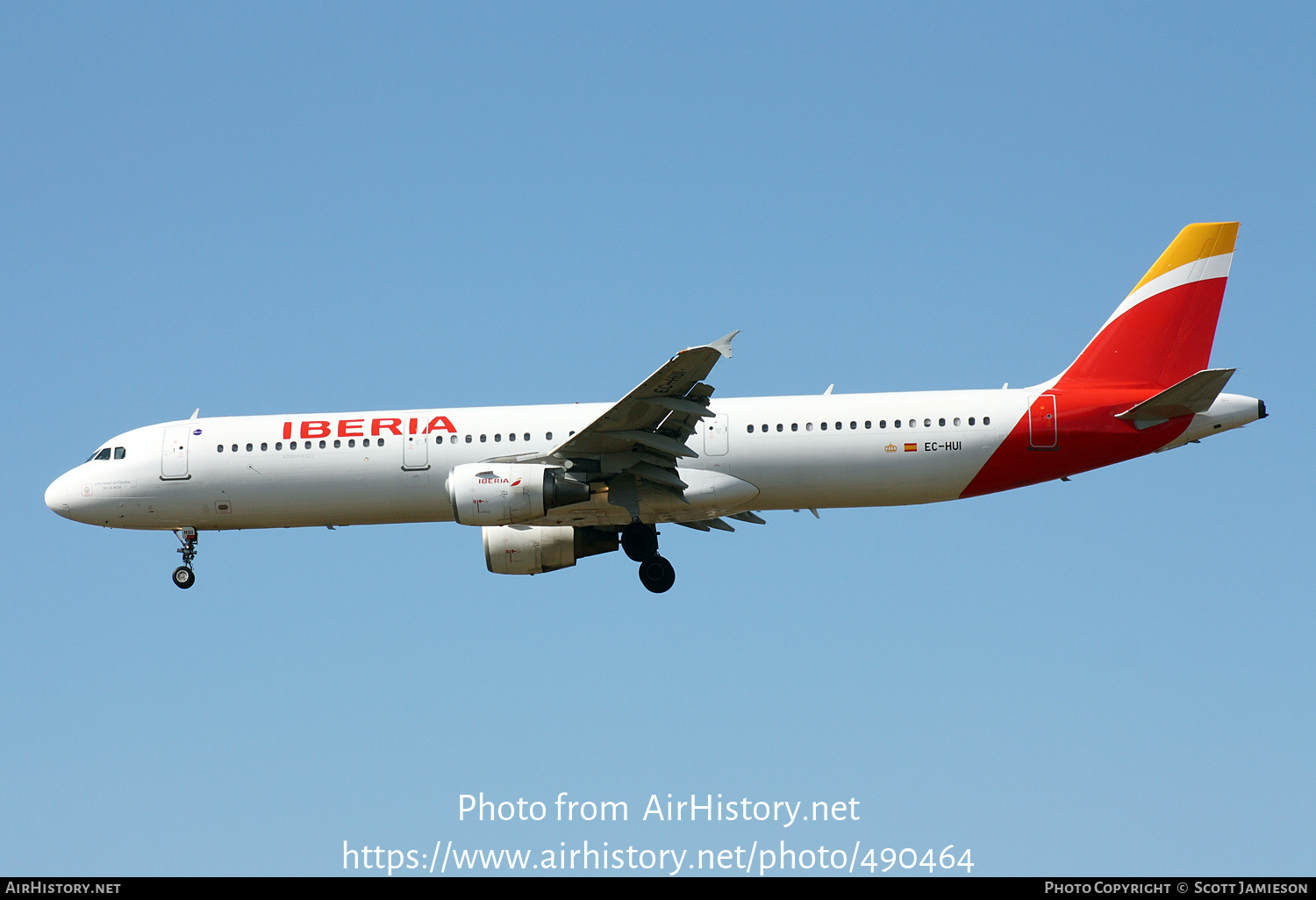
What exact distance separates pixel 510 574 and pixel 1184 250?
48.4ft

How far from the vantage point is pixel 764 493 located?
24625 millimetres

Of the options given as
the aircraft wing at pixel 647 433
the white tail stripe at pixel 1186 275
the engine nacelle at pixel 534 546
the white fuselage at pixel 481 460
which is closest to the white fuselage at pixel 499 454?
the white fuselage at pixel 481 460

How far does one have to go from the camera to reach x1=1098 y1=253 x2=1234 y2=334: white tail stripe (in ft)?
83.1

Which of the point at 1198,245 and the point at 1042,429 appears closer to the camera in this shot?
the point at 1042,429

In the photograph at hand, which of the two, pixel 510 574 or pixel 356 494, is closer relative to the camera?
pixel 356 494

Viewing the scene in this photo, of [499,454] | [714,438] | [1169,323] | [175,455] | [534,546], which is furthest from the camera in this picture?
[534,546]

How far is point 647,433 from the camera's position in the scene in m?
23.2

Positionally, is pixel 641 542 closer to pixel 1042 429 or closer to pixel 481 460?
pixel 481 460

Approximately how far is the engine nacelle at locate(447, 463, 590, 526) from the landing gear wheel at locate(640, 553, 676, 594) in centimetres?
336

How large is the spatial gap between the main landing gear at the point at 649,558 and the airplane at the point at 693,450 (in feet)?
0.10

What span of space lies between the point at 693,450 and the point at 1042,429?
6.47 metres

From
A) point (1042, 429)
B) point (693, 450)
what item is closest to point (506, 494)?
point (693, 450)
